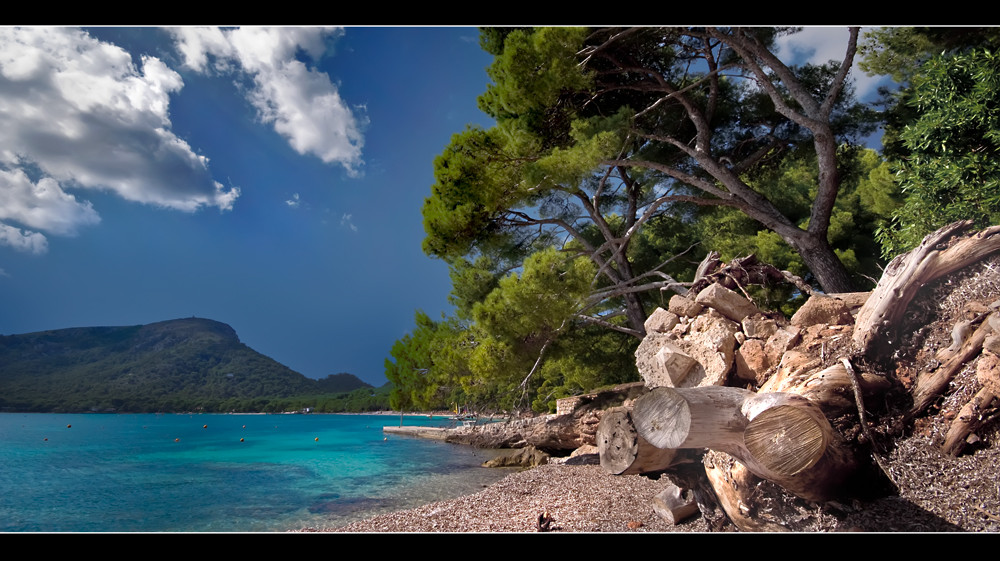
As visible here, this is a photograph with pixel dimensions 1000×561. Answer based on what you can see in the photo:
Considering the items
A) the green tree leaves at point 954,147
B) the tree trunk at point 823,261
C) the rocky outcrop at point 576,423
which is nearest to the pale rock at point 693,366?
the green tree leaves at point 954,147

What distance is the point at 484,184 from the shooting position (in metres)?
5.49

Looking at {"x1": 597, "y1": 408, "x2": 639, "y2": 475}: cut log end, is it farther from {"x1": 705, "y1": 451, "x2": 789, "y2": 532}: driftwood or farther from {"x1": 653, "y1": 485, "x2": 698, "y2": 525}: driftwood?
{"x1": 653, "y1": 485, "x2": 698, "y2": 525}: driftwood

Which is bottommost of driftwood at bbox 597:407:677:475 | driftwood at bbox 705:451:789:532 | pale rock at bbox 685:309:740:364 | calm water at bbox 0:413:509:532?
calm water at bbox 0:413:509:532

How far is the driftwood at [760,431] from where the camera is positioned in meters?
2.18

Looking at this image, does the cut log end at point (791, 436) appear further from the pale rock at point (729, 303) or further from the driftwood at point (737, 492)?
the pale rock at point (729, 303)

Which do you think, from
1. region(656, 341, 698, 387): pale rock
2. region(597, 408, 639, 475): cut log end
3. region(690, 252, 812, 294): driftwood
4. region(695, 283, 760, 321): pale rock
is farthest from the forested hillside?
region(597, 408, 639, 475): cut log end

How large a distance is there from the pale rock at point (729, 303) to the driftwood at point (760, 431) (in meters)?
1.55

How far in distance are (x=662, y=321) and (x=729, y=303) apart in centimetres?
70

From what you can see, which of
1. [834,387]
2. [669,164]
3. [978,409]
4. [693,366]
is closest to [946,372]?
[978,409]

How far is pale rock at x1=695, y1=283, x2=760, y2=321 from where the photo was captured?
12.3 ft

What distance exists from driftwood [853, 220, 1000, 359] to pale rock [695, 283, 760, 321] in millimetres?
933
